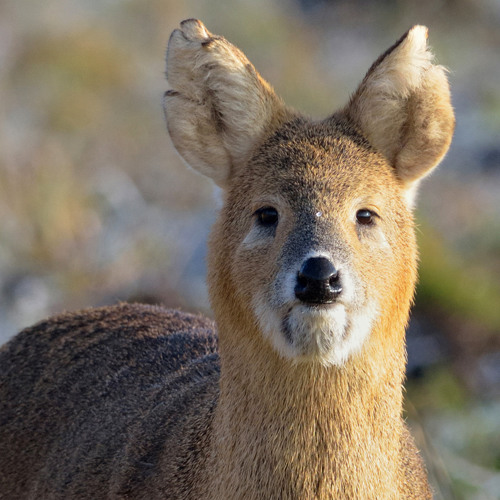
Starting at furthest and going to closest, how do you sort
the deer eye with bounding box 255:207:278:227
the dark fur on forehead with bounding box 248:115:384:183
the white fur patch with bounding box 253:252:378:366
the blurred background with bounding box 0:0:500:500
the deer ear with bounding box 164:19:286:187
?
the blurred background with bounding box 0:0:500:500 → the deer ear with bounding box 164:19:286:187 → the dark fur on forehead with bounding box 248:115:384:183 → the deer eye with bounding box 255:207:278:227 → the white fur patch with bounding box 253:252:378:366

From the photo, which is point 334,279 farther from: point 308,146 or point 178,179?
point 178,179

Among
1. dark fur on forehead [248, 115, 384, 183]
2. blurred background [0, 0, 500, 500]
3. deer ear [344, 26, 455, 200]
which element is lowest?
blurred background [0, 0, 500, 500]

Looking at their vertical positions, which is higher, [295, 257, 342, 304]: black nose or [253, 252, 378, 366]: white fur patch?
[295, 257, 342, 304]: black nose

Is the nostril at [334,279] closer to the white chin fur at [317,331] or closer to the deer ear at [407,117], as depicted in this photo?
the white chin fur at [317,331]

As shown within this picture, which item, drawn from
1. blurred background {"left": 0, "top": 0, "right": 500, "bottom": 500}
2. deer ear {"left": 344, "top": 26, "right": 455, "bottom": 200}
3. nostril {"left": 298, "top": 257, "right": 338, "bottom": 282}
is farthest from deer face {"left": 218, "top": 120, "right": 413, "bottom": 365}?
blurred background {"left": 0, "top": 0, "right": 500, "bottom": 500}

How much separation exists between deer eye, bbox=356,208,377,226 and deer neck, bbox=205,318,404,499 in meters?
0.52

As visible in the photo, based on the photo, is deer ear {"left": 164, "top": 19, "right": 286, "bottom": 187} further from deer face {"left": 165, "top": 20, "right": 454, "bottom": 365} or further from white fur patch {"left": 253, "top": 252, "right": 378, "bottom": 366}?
white fur patch {"left": 253, "top": 252, "right": 378, "bottom": 366}

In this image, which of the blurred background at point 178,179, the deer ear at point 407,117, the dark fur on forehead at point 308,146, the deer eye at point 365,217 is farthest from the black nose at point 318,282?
the blurred background at point 178,179

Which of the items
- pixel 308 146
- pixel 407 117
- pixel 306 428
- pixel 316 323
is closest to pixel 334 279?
pixel 316 323

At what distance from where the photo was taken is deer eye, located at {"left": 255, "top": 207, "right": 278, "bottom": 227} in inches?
183

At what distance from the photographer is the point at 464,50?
2295 centimetres

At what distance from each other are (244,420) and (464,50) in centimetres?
1965

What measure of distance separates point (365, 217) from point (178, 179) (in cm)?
1112

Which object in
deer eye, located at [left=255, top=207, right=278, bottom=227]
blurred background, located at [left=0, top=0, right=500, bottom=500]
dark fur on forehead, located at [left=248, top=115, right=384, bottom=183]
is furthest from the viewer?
blurred background, located at [left=0, top=0, right=500, bottom=500]
